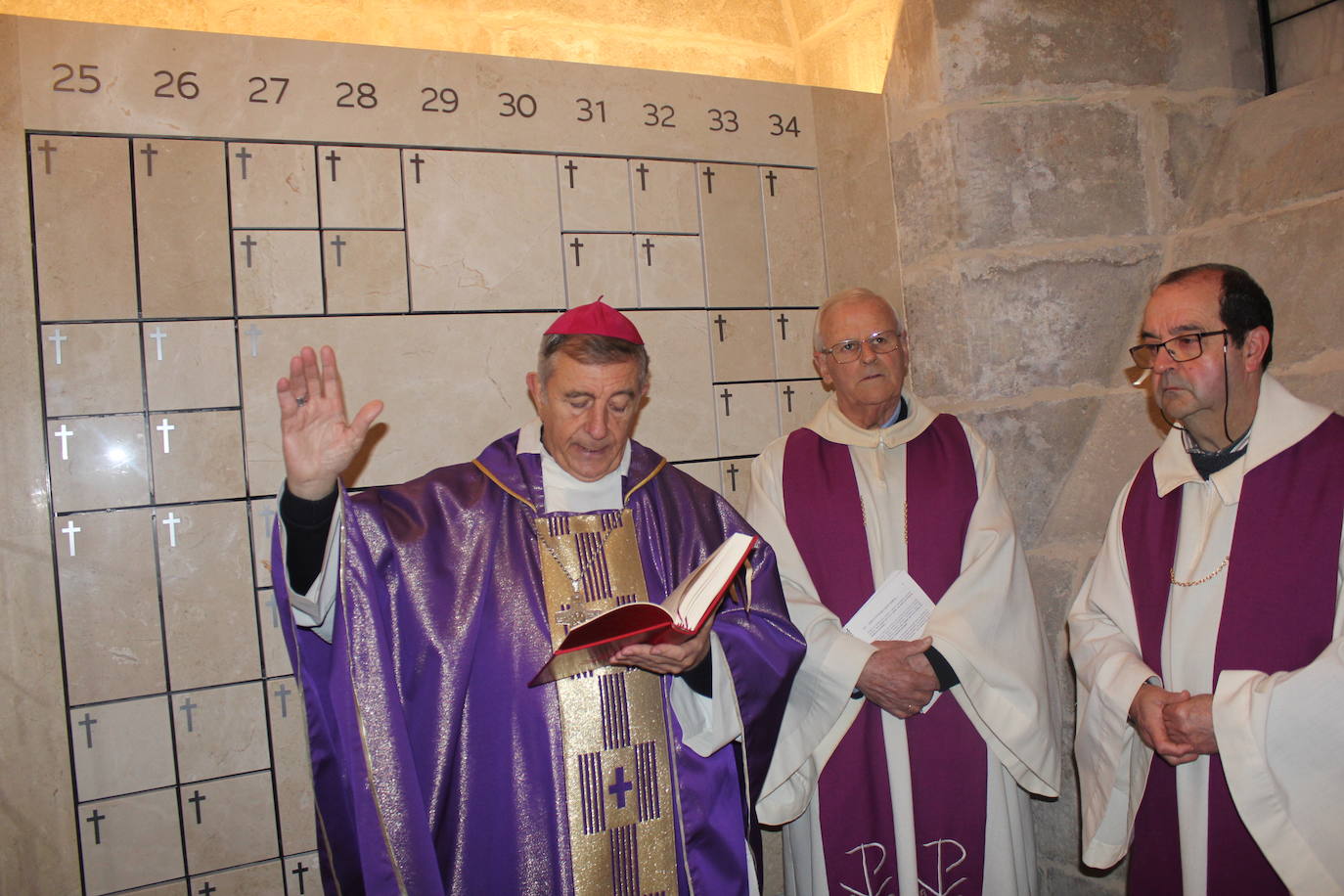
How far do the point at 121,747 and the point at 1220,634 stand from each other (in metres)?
3.28

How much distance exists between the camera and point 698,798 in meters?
2.74

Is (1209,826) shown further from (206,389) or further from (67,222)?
(67,222)

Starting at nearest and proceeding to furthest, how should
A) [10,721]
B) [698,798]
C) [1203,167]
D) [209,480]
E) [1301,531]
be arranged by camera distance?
1. [1301,531]
2. [698,798]
3. [10,721]
4. [209,480]
5. [1203,167]

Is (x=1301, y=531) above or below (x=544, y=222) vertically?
below

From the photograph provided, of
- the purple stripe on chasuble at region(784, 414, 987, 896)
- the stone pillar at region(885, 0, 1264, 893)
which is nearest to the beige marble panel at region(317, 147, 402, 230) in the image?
the purple stripe on chasuble at region(784, 414, 987, 896)

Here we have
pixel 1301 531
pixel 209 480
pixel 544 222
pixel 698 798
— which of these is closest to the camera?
pixel 1301 531

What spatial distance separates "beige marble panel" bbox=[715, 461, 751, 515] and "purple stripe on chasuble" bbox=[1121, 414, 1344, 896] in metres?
1.72

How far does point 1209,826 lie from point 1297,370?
1.68m

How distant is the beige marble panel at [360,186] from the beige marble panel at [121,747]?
68.7 inches

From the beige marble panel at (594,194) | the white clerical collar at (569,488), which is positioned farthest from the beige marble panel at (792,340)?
the white clerical collar at (569,488)

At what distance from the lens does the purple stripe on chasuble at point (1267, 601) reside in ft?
8.14

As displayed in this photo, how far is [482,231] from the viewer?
3646 mm

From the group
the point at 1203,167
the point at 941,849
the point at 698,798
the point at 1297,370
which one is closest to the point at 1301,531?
the point at 1297,370

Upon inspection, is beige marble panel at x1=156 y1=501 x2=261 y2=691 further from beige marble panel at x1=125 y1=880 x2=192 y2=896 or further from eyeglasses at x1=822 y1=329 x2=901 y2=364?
eyeglasses at x1=822 y1=329 x2=901 y2=364
